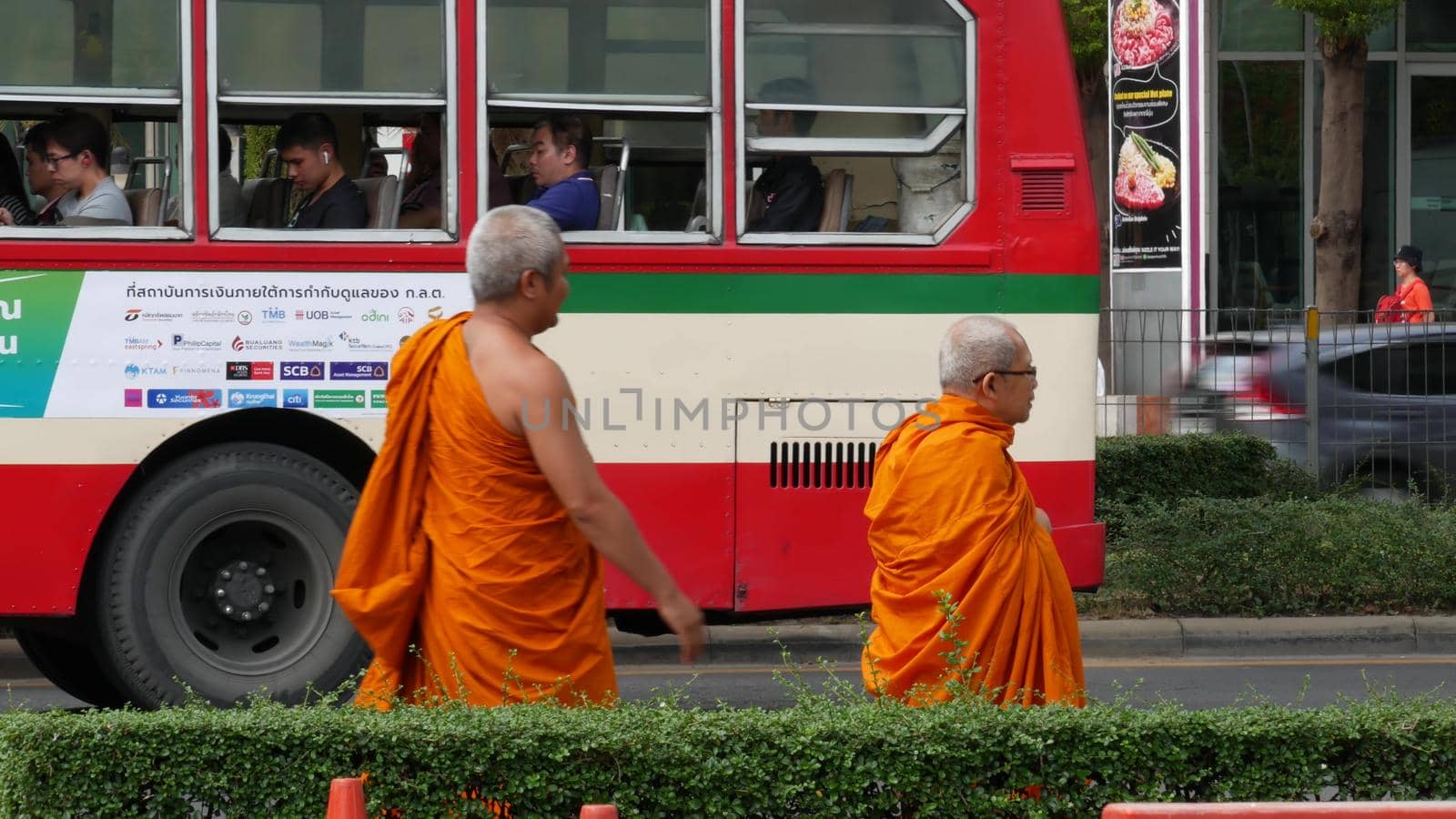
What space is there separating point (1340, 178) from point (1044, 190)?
12747 mm

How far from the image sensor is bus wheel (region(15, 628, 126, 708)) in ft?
26.3

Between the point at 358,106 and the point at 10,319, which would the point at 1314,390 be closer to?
the point at 358,106

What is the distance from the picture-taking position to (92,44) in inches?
280

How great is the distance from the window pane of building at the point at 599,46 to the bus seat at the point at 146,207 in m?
1.38

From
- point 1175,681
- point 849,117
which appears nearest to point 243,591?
point 849,117

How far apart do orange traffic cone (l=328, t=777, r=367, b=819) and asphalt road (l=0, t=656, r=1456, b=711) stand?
14.9 ft

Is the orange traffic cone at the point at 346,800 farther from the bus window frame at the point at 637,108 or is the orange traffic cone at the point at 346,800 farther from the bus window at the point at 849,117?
the bus window at the point at 849,117

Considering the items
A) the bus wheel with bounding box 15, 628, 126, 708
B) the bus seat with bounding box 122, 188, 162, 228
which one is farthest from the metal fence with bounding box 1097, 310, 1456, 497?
the bus seat with bounding box 122, 188, 162, 228

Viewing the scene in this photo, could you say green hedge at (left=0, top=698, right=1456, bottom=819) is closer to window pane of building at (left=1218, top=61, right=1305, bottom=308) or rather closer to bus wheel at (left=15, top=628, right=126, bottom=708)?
bus wheel at (left=15, top=628, right=126, bottom=708)

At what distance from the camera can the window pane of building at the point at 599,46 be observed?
728cm

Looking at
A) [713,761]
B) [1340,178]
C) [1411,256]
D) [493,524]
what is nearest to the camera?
[713,761]

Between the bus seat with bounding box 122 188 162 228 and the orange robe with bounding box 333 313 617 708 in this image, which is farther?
the bus seat with bounding box 122 188 162 228

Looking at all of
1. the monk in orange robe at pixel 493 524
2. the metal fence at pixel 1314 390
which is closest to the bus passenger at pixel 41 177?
the monk in orange robe at pixel 493 524

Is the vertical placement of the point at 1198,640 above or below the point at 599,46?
below
